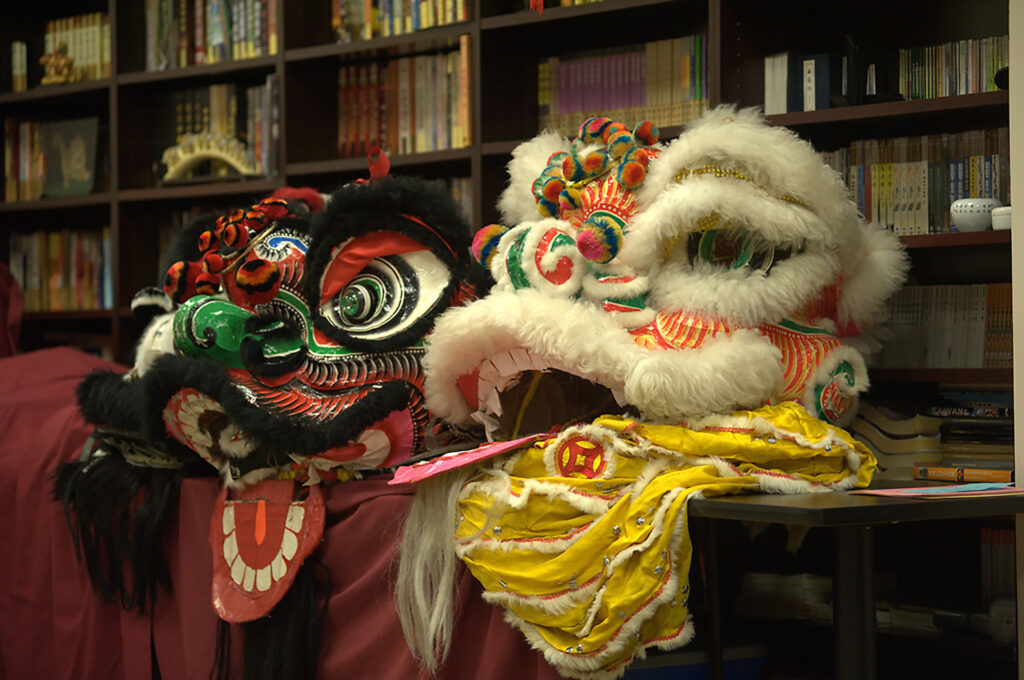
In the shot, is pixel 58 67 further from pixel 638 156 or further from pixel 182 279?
pixel 638 156

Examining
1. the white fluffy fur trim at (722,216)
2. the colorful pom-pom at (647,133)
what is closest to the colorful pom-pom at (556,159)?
the colorful pom-pom at (647,133)

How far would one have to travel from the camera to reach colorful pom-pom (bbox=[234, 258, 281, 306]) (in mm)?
1665

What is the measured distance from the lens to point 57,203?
288 centimetres

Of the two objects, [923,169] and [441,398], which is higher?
[923,169]

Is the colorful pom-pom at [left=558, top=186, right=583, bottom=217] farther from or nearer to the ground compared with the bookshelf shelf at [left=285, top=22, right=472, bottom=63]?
nearer to the ground

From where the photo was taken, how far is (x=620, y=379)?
4.68 feet

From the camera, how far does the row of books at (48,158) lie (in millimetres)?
2904

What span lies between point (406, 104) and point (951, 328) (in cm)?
128

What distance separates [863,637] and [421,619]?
1.92 ft

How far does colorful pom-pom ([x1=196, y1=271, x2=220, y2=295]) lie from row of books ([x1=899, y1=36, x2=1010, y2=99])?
1255mm

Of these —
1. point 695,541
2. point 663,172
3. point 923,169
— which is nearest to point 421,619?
point 695,541

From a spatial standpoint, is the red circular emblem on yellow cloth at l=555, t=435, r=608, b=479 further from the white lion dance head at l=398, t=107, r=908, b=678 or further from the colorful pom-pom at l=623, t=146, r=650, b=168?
the colorful pom-pom at l=623, t=146, r=650, b=168

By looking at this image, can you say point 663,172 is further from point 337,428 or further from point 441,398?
point 337,428

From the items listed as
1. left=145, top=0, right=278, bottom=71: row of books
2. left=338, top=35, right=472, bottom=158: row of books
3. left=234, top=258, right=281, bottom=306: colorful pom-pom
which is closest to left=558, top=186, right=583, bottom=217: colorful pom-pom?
left=234, top=258, right=281, bottom=306: colorful pom-pom
